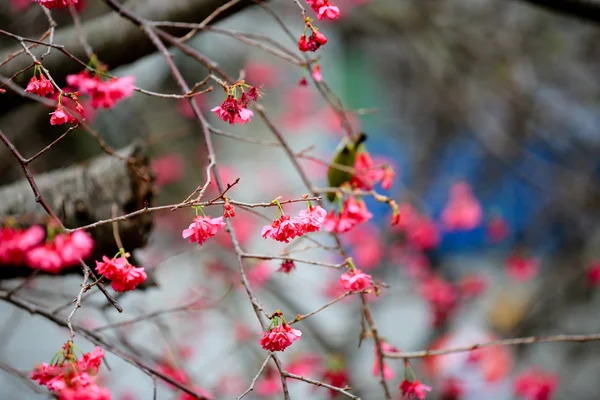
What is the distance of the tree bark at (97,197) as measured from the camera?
3.98 ft

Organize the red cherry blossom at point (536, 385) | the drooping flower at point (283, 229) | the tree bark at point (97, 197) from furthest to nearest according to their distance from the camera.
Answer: the red cherry blossom at point (536, 385)
the tree bark at point (97, 197)
the drooping flower at point (283, 229)

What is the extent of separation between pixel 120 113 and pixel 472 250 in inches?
107

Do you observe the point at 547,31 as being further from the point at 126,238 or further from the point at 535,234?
the point at 126,238

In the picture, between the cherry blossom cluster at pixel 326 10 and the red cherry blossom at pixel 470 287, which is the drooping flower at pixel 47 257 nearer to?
the cherry blossom cluster at pixel 326 10

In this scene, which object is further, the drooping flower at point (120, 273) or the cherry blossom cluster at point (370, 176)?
the cherry blossom cluster at point (370, 176)

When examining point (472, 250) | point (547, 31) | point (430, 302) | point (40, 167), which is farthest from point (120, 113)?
point (472, 250)

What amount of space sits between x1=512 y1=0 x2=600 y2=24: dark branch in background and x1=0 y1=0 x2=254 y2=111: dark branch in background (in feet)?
2.40

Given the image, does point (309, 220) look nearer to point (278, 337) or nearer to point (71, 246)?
point (278, 337)

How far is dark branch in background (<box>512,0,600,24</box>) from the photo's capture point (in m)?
1.47

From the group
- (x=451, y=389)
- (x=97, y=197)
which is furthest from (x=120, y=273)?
(x=451, y=389)

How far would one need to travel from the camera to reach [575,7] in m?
1.48

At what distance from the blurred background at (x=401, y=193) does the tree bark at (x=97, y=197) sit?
2.19 feet

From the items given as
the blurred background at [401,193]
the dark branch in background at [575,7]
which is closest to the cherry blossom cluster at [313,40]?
the dark branch in background at [575,7]

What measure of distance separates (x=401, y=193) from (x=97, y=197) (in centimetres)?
153
